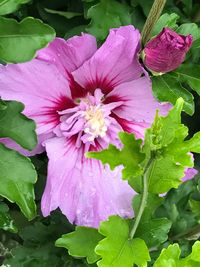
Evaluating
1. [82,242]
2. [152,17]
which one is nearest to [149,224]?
[82,242]

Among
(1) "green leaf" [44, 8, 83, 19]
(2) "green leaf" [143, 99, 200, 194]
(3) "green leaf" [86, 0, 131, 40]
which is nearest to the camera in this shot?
(2) "green leaf" [143, 99, 200, 194]

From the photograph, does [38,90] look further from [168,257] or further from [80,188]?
[168,257]

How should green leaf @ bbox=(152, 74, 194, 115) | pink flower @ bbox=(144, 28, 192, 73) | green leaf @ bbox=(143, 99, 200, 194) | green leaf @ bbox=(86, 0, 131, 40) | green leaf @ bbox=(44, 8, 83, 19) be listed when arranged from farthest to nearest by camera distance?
1. green leaf @ bbox=(44, 8, 83, 19)
2. green leaf @ bbox=(86, 0, 131, 40)
3. green leaf @ bbox=(152, 74, 194, 115)
4. pink flower @ bbox=(144, 28, 192, 73)
5. green leaf @ bbox=(143, 99, 200, 194)

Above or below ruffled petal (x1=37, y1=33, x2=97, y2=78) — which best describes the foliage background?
below

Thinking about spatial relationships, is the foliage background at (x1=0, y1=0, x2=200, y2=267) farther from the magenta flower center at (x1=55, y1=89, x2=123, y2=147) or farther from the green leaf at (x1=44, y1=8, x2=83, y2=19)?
the magenta flower center at (x1=55, y1=89, x2=123, y2=147)

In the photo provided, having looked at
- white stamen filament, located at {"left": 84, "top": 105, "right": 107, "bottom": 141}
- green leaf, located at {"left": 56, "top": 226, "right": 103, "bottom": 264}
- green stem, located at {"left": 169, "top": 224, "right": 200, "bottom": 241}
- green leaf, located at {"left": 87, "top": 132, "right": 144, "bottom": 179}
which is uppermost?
green leaf, located at {"left": 87, "top": 132, "right": 144, "bottom": 179}

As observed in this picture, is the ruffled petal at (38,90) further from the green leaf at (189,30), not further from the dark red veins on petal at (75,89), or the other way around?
the green leaf at (189,30)

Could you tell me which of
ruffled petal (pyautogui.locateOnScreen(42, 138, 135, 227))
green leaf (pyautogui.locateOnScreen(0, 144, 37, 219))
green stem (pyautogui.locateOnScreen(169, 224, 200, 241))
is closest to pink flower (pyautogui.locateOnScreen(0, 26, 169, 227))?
ruffled petal (pyautogui.locateOnScreen(42, 138, 135, 227))
